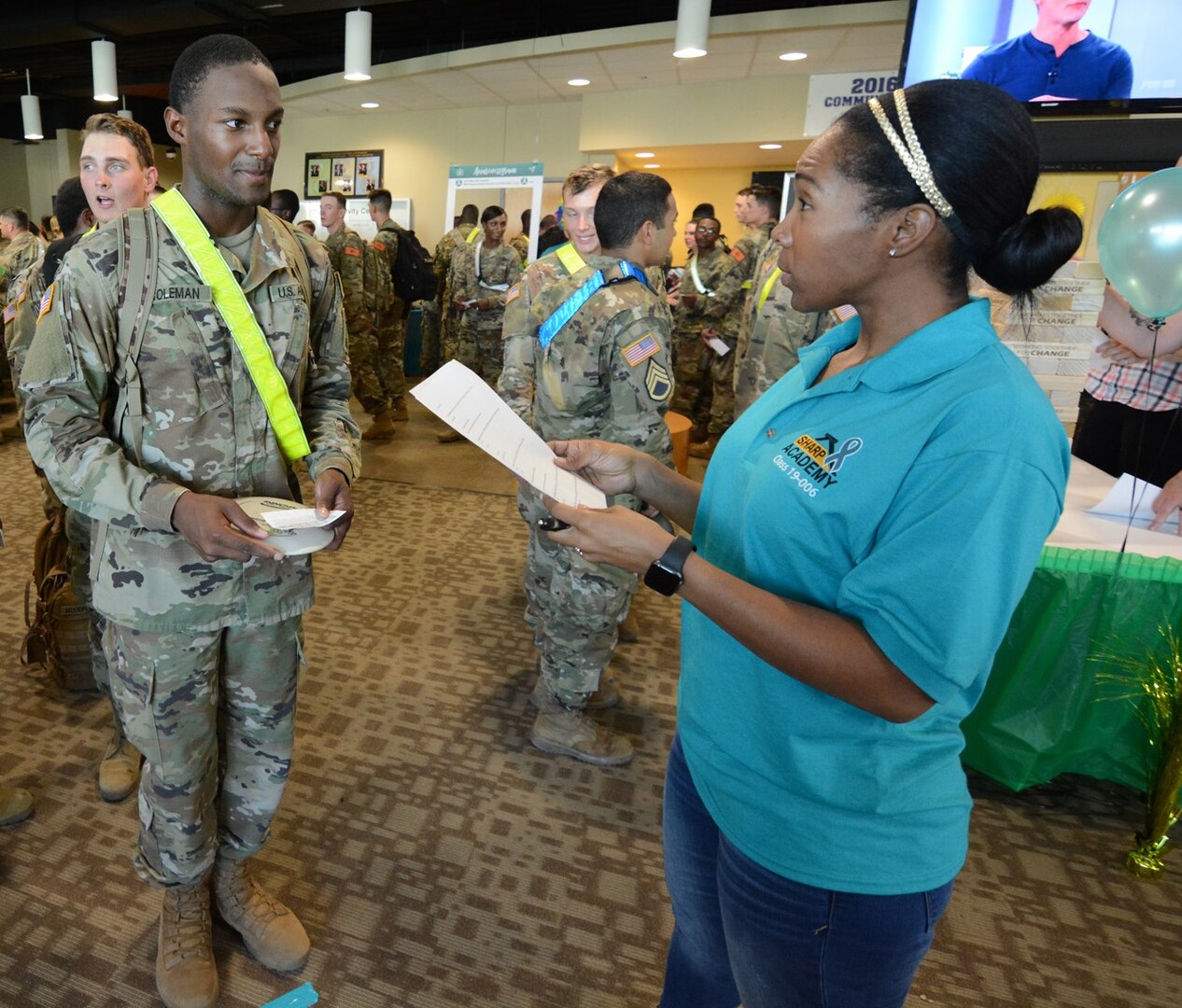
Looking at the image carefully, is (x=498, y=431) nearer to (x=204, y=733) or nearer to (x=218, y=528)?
(x=218, y=528)

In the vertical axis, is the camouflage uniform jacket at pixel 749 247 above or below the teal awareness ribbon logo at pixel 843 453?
above

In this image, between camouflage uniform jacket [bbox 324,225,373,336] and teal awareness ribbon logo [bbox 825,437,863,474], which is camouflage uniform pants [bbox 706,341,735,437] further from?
teal awareness ribbon logo [bbox 825,437,863,474]

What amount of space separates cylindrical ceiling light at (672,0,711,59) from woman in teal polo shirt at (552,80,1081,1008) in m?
5.67

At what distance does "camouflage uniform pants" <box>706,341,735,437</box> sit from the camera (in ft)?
19.7

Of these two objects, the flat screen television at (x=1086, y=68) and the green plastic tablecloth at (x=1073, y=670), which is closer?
the green plastic tablecloth at (x=1073, y=670)

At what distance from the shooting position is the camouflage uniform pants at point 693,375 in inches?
248

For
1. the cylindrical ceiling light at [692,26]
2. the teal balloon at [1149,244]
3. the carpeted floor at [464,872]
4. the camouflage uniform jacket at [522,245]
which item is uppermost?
the cylindrical ceiling light at [692,26]

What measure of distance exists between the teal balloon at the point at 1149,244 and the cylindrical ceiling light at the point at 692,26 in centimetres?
458

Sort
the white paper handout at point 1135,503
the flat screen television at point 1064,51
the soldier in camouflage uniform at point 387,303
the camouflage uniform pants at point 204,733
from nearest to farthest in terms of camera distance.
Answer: the camouflage uniform pants at point 204,733 < the white paper handout at point 1135,503 < the flat screen television at point 1064,51 < the soldier in camouflage uniform at point 387,303

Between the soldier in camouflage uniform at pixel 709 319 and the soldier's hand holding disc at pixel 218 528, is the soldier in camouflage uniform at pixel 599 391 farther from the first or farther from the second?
→ the soldier in camouflage uniform at pixel 709 319

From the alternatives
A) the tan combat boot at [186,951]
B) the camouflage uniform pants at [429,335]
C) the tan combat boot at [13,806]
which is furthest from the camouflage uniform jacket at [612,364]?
the camouflage uniform pants at [429,335]

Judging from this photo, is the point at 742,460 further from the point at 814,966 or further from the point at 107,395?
the point at 107,395

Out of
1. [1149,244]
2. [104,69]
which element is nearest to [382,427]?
[1149,244]

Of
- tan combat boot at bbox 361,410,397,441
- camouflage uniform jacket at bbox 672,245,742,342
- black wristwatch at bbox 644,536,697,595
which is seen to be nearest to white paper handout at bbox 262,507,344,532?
black wristwatch at bbox 644,536,697,595
